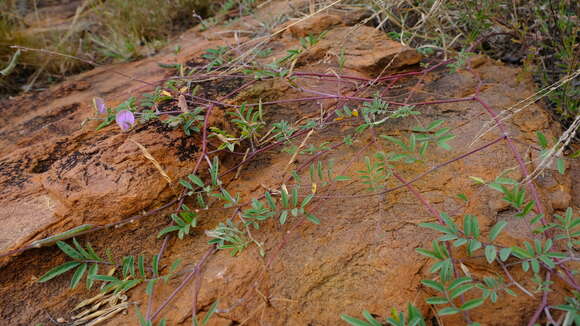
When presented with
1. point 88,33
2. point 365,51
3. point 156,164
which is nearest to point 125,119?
point 156,164

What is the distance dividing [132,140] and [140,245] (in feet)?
1.36

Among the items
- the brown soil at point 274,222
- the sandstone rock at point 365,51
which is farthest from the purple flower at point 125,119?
the sandstone rock at point 365,51

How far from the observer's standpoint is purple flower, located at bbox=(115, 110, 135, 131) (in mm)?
1739

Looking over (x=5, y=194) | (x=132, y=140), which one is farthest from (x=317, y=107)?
(x=5, y=194)

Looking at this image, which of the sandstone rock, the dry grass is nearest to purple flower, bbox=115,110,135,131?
the sandstone rock

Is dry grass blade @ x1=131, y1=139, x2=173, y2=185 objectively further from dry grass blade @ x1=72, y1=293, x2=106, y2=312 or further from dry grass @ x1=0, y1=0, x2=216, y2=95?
dry grass @ x1=0, y1=0, x2=216, y2=95

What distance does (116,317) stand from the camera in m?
1.37

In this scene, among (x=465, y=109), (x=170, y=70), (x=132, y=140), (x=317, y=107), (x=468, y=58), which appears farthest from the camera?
(x=170, y=70)

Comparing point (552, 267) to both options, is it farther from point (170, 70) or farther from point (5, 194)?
point (170, 70)

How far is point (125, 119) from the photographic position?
1743 millimetres

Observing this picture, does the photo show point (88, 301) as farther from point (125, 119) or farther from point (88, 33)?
point (88, 33)

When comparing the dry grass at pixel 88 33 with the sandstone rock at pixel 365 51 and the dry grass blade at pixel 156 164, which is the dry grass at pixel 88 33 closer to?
the sandstone rock at pixel 365 51

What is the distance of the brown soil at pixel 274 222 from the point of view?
1.29 meters

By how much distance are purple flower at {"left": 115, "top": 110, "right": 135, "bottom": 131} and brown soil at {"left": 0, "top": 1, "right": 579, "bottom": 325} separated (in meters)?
0.04
